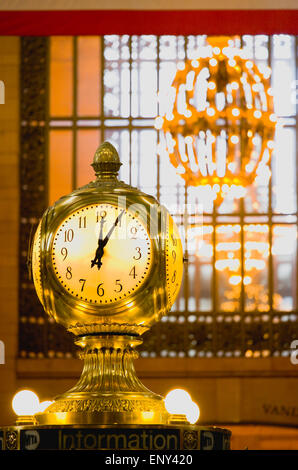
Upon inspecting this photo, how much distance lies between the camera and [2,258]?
43.0ft

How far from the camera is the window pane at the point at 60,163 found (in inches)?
524

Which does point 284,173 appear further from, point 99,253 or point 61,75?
point 99,253

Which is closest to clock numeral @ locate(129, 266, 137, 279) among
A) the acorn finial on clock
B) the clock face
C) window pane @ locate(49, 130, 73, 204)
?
the clock face

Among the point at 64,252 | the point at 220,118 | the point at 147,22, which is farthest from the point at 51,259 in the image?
the point at 220,118

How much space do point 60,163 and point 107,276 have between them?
1097cm

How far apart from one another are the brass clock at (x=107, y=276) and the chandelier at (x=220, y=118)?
30.8 feet

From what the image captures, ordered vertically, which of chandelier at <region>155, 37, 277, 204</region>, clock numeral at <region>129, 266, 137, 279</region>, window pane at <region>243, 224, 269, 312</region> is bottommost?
clock numeral at <region>129, 266, 137, 279</region>

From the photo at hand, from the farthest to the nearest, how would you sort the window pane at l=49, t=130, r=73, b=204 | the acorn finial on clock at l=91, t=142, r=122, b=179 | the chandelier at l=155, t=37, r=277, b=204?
the window pane at l=49, t=130, r=73, b=204, the chandelier at l=155, t=37, r=277, b=204, the acorn finial on clock at l=91, t=142, r=122, b=179

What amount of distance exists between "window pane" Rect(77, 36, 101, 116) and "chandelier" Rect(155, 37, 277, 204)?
1.08 metres

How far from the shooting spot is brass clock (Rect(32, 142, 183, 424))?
2.51 meters

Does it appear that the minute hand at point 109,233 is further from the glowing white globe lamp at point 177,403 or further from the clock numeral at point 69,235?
the glowing white globe lamp at point 177,403

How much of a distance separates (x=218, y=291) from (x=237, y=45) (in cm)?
258

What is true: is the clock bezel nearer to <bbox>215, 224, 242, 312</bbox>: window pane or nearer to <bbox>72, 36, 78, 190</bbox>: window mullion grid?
<bbox>72, 36, 78, 190</bbox>: window mullion grid

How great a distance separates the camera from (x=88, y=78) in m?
13.3
